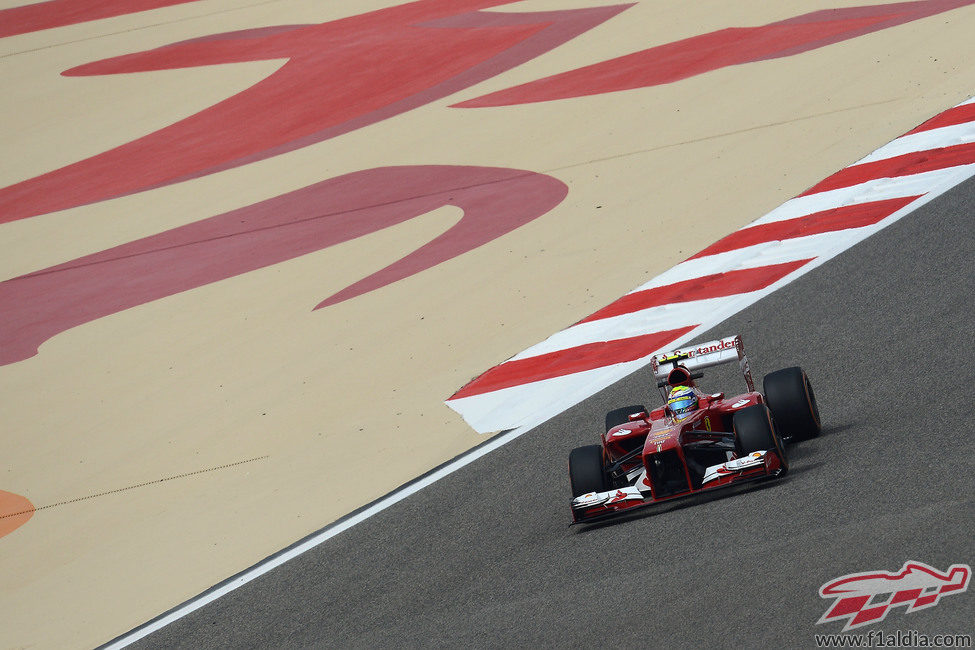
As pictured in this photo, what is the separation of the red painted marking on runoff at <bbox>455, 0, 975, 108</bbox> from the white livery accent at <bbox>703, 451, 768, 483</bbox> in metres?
8.83

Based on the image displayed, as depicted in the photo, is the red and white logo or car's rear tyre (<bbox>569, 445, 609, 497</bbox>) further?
car's rear tyre (<bbox>569, 445, 609, 497</bbox>)

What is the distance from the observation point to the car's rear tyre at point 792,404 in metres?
7.02

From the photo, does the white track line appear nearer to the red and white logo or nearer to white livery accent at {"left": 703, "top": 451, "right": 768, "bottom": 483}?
white livery accent at {"left": 703, "top": 451, "right": 768, "bottom": 483}

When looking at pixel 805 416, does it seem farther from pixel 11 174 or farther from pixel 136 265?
pixel 11 174

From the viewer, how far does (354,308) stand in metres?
11.1

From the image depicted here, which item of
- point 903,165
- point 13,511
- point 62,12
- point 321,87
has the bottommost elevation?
point 13,511

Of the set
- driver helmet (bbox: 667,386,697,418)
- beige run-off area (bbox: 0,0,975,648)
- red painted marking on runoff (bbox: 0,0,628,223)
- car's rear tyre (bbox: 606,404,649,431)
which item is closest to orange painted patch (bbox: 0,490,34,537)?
beige run-off area (bbox: 0,0,975,648)

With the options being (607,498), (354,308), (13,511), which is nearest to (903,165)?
(354,308)

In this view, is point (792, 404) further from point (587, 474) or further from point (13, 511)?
point (13, 511)

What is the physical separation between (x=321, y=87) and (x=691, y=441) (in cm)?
1161

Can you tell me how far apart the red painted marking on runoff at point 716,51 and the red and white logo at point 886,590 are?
10.2 m

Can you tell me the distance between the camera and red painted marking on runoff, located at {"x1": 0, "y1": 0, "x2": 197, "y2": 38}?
22172mm

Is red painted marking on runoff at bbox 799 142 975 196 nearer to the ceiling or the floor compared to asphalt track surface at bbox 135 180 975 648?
nearer to the ceiling

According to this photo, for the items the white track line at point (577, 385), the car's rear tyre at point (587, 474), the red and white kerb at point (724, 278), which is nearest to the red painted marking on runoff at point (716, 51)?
the white track line at point (577, 385)
